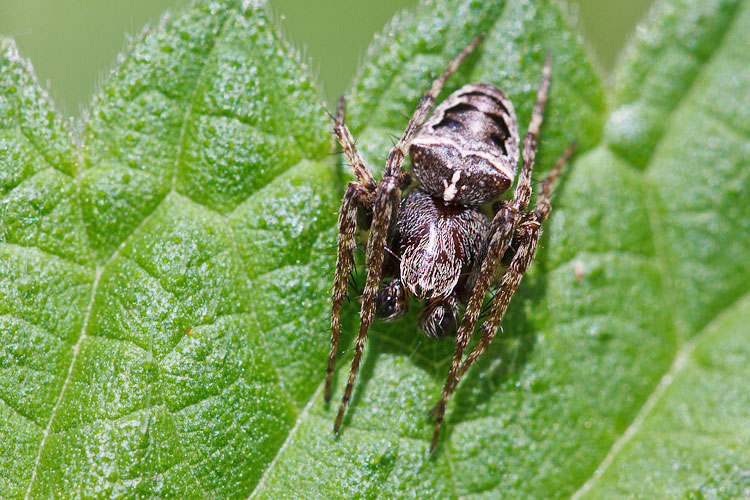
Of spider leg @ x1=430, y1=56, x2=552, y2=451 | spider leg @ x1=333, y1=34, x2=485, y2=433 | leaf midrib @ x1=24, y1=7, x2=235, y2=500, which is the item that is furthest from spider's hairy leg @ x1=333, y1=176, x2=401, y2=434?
leaf midrib @ x1=24, y1=7, x2=235, y2=500

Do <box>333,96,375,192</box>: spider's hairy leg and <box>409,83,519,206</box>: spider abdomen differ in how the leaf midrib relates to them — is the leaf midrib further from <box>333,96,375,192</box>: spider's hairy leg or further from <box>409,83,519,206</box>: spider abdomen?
<box>409,83,519,206</box>: spider abdomen

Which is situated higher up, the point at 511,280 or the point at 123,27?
the point at 123,27

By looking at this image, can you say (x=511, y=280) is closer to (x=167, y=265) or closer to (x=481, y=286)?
(x=481, y=286)

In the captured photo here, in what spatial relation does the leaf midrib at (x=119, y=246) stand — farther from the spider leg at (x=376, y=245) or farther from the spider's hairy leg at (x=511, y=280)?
the spider's hairy leg at (x=511, y=280)

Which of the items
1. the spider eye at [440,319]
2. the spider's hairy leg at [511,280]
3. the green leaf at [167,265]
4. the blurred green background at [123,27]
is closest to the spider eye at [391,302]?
the spider eye at [440,319]

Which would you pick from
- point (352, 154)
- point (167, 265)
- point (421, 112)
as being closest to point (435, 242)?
point (352, 154)

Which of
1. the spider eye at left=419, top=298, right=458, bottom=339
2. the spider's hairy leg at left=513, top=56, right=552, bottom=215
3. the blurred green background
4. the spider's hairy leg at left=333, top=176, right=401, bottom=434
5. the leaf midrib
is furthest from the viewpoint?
the blurred green background

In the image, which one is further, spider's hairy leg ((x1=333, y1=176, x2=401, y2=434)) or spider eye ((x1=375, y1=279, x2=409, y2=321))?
spider eye ((x1=375, y1=279, x2=409, y2=321))
